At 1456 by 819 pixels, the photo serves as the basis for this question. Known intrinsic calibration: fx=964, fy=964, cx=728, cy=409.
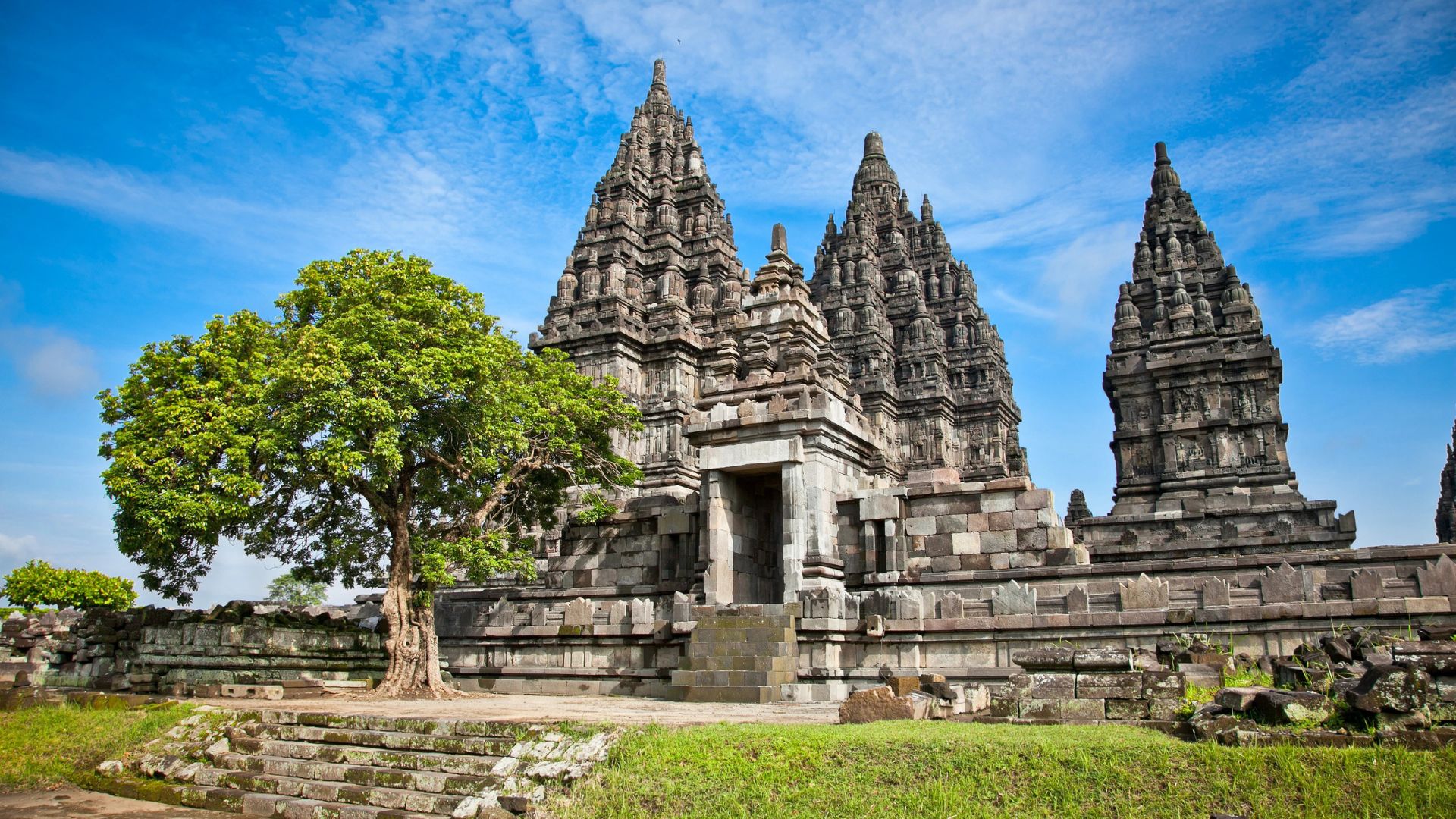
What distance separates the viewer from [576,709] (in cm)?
1258

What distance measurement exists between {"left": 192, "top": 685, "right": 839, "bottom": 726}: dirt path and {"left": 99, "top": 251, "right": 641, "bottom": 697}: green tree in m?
2.27

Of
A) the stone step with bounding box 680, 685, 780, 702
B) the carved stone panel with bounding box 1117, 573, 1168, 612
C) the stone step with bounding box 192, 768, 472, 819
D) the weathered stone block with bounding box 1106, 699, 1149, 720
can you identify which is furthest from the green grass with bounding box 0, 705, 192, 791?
the carved stone panel with bounding box 1117, 573, 1168, 612

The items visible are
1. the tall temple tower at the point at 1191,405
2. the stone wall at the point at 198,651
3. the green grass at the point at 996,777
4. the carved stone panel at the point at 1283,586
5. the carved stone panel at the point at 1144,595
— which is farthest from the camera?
the tall temple tower at the point at 1191,405

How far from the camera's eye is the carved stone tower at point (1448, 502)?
1580 inches

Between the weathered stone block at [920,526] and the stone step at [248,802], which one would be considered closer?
the stone step at [248,802]

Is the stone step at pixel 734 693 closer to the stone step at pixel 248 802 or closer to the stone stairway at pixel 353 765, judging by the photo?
the stone stairway at pixel 353 765

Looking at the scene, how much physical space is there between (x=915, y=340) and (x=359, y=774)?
42824mm

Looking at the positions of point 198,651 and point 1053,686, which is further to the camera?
point 198,651

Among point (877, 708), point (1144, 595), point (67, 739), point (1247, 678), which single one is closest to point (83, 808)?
point (67, 739)

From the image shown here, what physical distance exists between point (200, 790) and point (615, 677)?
8010 mm

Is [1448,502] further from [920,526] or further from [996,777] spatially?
[996,777]

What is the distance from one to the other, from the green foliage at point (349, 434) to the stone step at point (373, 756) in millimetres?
5312

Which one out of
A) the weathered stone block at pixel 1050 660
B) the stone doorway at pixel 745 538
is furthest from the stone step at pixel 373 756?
the stone doorway at pixel 745 538

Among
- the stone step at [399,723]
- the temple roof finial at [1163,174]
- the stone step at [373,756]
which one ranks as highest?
the temple roof finial at [1163,174]
